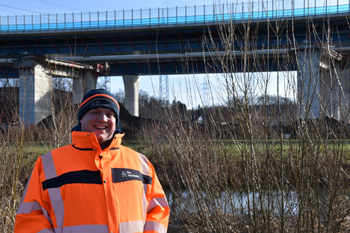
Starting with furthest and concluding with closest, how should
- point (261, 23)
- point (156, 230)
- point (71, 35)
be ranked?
point (71, 35)
point (261, 23)
point (156, 230)

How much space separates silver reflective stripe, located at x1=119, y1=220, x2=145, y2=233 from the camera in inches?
90.7

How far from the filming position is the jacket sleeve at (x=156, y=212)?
249cm

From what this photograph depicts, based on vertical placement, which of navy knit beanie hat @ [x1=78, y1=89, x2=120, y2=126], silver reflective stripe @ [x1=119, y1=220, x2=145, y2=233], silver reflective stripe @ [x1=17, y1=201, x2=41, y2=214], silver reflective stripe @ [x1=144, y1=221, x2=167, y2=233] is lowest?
silver reflective stripe @ [x1=144, y1=221, x2=167, y2=233]

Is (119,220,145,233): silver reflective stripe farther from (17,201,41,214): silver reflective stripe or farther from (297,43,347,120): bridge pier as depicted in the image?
(297,43,347,120): bridge pier

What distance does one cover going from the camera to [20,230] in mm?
2170

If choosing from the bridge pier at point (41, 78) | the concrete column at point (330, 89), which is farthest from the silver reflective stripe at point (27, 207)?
the bridge pier at point (41, 78)

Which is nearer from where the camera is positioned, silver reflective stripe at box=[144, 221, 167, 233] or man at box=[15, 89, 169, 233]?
man at box=[15, 89, 169, 233]

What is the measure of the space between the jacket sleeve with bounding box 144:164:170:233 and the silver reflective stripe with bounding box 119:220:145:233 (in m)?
0.08

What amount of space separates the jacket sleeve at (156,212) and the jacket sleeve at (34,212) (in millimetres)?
709

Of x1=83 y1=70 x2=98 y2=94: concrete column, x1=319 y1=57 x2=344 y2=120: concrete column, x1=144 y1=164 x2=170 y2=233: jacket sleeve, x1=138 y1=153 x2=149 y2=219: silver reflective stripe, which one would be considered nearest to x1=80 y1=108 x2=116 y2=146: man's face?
x1=138 y1=153 x2=149 y2=219: silver reflective stripe

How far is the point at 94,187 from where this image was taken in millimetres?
2322

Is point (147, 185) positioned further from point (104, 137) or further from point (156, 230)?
point (104, 137)

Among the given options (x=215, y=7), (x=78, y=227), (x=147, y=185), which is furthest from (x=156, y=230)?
(x=215, y=7)

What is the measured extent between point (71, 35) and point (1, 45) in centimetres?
807
